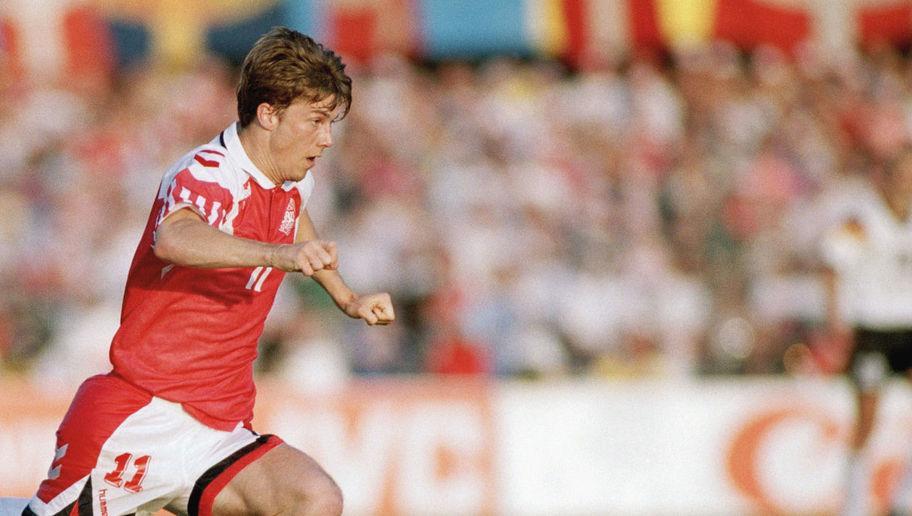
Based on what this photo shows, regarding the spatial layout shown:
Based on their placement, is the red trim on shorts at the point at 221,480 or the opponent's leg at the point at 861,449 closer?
the red trim on shorts at the point at 221,480

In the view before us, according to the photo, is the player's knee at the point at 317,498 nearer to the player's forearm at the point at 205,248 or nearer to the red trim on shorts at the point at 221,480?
the red trim on shorts at the point at 221,480

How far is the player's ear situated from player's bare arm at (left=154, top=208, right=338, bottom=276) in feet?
1.58

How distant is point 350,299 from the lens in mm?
5852

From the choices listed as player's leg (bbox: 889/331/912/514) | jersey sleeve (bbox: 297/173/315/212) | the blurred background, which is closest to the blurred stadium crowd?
the blurred background

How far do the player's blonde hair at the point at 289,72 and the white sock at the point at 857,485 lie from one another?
6.33 meters

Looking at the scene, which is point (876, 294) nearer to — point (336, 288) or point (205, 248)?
point (336, 288)

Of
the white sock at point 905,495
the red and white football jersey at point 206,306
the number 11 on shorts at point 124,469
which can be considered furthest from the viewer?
the white sock at point 905,495

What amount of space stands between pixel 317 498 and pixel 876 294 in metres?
6.25

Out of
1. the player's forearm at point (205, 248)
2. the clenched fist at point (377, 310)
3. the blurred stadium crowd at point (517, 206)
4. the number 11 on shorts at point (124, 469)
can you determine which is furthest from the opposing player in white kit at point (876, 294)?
the player's forearm at point (205, 248)

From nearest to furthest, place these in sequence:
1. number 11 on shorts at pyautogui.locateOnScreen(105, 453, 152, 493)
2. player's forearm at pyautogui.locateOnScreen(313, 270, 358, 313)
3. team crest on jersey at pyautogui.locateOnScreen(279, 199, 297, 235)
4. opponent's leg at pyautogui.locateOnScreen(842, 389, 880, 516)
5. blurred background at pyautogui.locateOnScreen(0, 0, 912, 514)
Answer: number 11 on shorts at pyautogui.locateOnScreen(105, 453, 152, 493) < team crest on jersey at pyautogui.locateOnScreen(279, 199, 297, 235) < player's forearm at pyautogui.locateOnScreen(313, 270, 358, 313) < opponent's leg at pyautogui.locateOnScreen(842, 389, 880, 516) < blurred background at pyautogui.locateOnScreen(0, 0, 912, 514)

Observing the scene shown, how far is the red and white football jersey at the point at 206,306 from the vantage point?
17.6 ft

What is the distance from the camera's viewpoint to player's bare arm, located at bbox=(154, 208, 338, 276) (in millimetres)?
4504

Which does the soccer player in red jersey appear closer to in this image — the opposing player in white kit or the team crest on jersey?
the team crest on jersey

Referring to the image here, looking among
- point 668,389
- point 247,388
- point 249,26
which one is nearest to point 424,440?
point 668,389
